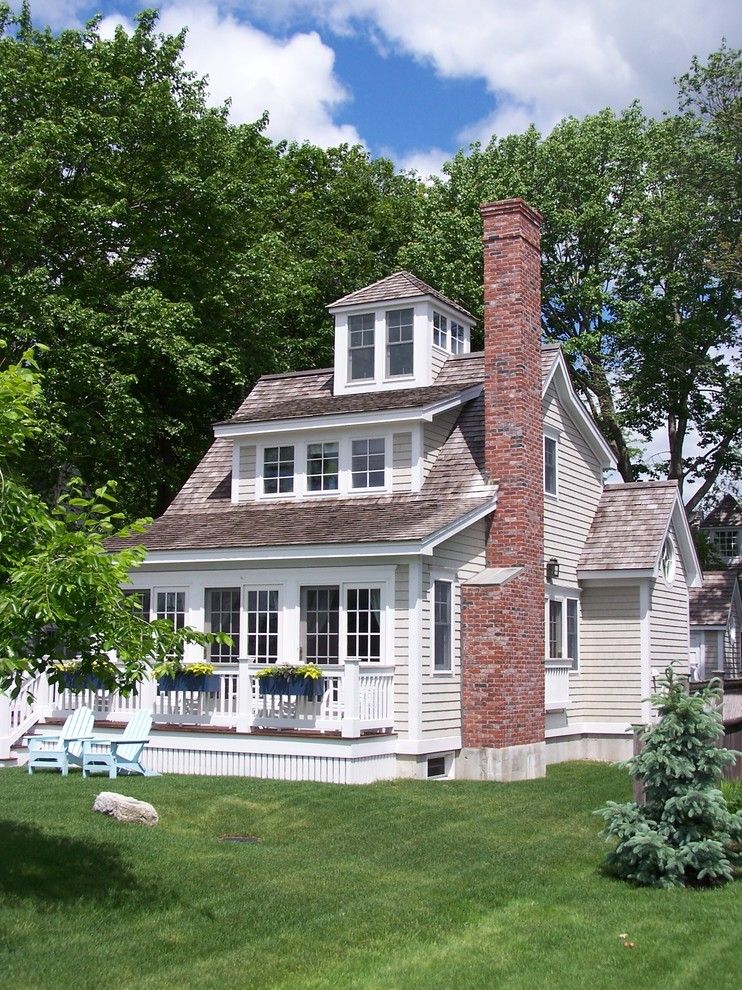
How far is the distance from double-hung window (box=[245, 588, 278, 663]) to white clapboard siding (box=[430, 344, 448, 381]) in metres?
5.59

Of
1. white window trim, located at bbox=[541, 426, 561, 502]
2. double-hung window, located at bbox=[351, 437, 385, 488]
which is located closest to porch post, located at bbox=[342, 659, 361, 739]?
double-hung window, located at bbox=[351, 437, 385, 488]

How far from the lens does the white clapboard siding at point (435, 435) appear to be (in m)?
20.9

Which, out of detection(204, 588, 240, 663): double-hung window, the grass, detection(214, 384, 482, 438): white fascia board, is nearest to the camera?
the grass

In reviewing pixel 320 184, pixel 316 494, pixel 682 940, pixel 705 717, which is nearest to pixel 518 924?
pixel 682 940

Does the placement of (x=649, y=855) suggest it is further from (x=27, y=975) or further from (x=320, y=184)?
(x=320, y=184)

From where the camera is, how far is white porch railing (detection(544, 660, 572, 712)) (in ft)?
70.2

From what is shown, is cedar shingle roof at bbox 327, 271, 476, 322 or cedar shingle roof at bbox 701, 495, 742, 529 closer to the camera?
cedar shingle roof at bbox 327, 271, 476, 322

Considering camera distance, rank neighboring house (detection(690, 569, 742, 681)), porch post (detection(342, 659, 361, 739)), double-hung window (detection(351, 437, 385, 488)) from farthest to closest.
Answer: neighboring house (detection(690, 569, 742, 681)) < double-hung window (detection(351, 437, 385, 488)) < porch post (detection(342, 659, 361, 739))

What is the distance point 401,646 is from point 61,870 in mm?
8549

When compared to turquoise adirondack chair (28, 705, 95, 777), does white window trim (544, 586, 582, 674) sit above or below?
above

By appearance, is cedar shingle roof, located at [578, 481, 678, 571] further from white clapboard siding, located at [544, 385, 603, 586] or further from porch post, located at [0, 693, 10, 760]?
porch post, located at [0, 693, 10, 760]

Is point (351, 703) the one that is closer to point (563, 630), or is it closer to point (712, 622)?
point (563, 630)

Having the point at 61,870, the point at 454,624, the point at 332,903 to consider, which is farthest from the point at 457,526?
the point at 61,870

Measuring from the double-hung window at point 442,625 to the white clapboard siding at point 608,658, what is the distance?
4.83 metres
